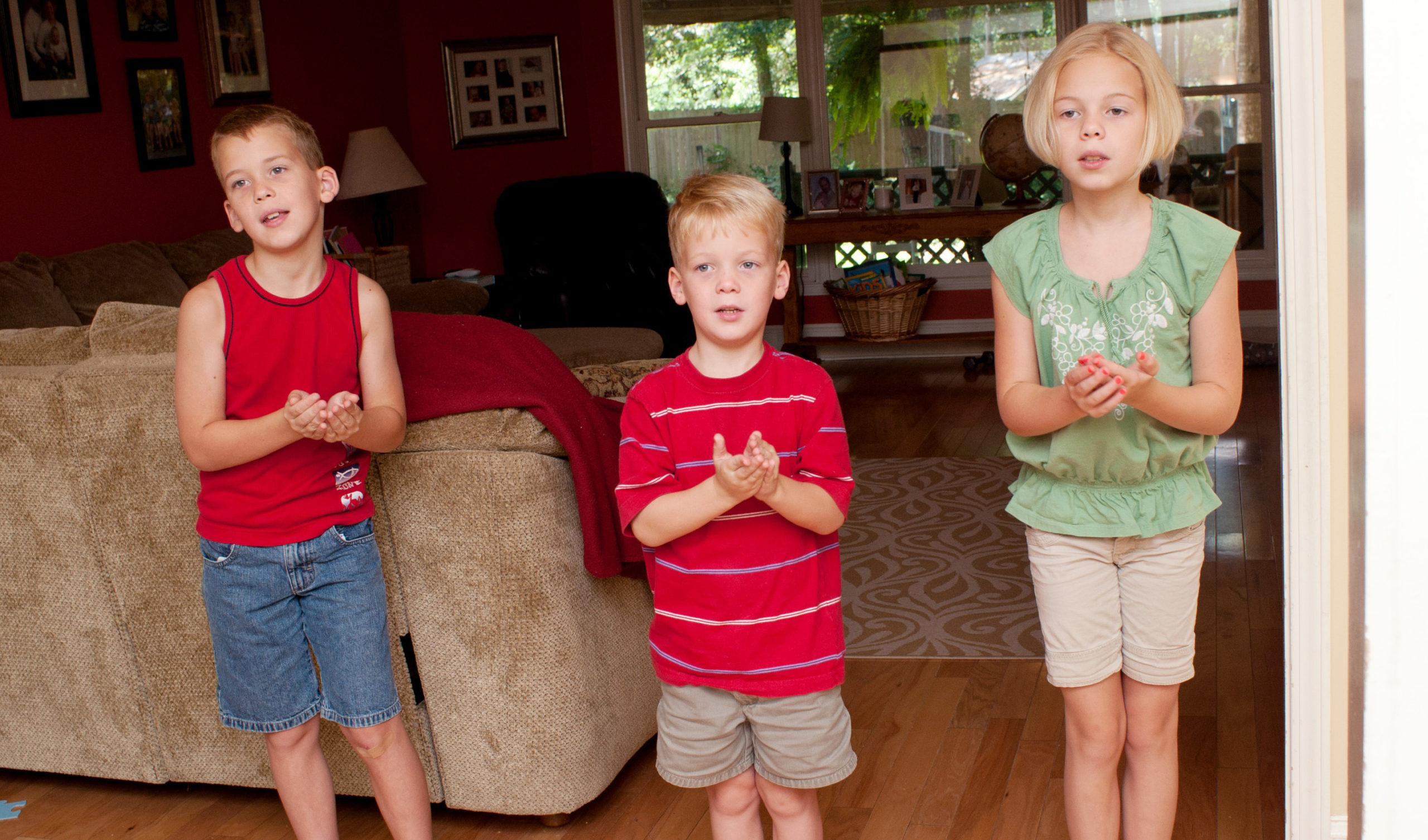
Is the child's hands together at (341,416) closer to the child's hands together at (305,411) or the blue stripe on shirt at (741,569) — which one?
the child's hands together at (305,411)

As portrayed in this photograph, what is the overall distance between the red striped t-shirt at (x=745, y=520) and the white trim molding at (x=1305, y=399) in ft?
1.86

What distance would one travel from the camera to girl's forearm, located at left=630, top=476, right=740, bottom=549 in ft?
4.41

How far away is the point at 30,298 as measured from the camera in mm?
3152

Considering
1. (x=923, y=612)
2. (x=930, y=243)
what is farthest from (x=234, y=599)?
(x=930, y=243)

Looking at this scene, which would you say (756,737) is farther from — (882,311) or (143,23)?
(882,311)

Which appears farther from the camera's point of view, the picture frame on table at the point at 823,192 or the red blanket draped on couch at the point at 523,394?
the picture frame on table at the point at 823,192

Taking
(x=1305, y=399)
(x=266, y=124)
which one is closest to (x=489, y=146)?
(x=266, y=124)

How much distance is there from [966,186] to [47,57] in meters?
3.92

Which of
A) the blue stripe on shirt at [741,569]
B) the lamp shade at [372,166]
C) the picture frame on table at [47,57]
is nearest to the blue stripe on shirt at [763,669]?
the blue stripe on shirt at [741,569]

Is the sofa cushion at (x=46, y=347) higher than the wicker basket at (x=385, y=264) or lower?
lower

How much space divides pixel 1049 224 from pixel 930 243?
496 centimetres

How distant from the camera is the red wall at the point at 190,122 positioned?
3.79 metres

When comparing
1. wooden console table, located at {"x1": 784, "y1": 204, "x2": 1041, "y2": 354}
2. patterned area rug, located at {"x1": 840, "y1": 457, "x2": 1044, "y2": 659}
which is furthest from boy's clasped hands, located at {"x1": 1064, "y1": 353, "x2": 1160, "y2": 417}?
wooden console table, located at {"x1": 784, "y1": 204, "x2": 1041, "y2": 354}

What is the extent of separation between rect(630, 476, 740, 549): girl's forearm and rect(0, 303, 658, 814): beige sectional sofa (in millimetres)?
480
